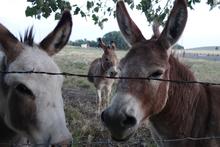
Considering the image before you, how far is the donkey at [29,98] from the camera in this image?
10.5 feet

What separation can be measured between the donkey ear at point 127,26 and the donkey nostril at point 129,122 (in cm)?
120

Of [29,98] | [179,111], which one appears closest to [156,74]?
[179,111]

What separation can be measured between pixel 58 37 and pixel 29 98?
3.11 ft

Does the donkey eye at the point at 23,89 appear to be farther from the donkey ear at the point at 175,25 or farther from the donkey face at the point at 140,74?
the donkey ear at the point at 175,25

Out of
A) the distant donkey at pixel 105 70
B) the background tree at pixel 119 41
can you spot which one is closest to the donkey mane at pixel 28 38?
the background tree at pixel 119 41

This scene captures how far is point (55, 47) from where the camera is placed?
13.1 ft

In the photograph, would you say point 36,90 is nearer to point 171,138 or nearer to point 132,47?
point 132,47

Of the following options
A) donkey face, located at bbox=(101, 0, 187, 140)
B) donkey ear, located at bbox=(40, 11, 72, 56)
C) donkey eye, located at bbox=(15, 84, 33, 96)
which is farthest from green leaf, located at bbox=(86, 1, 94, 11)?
donkey eye, located at bbox=(15, 84, 33, 96)

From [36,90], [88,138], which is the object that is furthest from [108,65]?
[36,90]

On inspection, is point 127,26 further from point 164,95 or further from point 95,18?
point 95,18

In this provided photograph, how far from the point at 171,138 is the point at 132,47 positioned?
1.12 metres

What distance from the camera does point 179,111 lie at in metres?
4.33

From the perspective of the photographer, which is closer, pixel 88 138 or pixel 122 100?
pixel 122 100

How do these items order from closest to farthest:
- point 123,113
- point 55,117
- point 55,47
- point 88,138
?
point 55,117 < point 123,113 < point 55,47 < point 88,138
